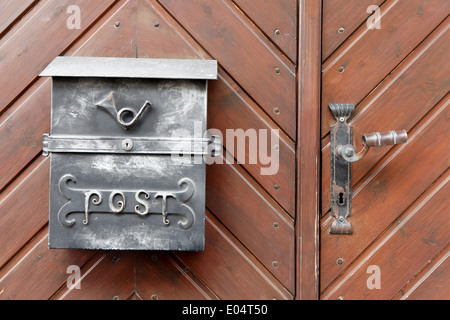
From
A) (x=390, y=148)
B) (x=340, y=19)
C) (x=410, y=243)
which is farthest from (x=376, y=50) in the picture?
(x=410, y=243)

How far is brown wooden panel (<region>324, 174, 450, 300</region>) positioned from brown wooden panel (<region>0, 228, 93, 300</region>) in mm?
798

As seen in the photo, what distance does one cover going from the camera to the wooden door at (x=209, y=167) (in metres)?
1.10

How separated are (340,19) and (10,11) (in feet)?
3.04

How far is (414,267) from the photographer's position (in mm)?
1123

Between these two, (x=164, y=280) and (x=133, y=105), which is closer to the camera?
(x=133, y=105)

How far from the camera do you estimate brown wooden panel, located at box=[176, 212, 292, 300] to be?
112 cm

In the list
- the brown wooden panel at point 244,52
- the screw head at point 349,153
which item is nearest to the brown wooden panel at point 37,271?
the brown wooden panel at point 244,52

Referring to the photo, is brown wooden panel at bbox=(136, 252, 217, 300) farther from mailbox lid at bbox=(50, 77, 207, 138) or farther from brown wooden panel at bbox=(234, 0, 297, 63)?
brown wooden panel at bbox=(234, 0, 297, 63)

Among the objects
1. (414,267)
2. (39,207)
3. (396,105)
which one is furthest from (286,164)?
(39,207)

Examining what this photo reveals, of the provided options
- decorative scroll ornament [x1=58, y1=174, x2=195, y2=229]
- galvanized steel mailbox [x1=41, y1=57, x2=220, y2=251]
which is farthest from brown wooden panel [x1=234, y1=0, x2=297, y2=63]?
decorative scroll ornament [x1=58, y1=174, x2=195, y2=229]

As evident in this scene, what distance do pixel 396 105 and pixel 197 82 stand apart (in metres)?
0.57

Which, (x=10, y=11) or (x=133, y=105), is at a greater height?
(x=10, y=11)

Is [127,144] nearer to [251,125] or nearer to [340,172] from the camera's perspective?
[251,125]

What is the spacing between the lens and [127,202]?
3.24ft
